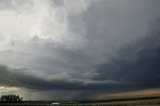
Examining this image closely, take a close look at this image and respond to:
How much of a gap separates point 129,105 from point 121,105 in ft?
40.2

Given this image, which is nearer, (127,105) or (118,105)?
(127,105)

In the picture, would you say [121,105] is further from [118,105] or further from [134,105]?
[134,105]

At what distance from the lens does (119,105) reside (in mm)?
150875

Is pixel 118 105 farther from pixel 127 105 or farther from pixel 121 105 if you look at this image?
pixel 127 105

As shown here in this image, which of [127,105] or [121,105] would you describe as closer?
[127,105]

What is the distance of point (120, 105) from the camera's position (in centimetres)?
15025

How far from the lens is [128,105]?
138750 millimetres

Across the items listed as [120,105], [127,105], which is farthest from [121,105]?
[127,105]

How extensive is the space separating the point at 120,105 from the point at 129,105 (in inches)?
506

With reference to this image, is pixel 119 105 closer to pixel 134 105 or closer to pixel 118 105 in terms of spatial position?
pixel 118 105

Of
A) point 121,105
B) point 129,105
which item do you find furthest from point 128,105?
point 121,105

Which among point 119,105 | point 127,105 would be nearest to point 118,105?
point 119,105

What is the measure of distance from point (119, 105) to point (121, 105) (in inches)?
57.2

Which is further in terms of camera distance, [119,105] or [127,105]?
[119,105]
